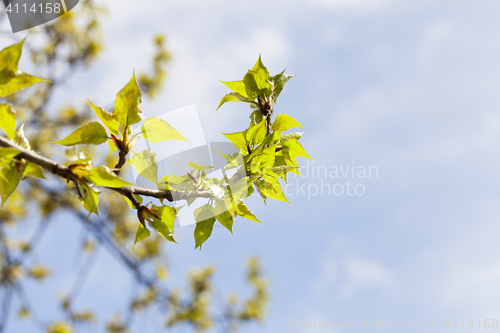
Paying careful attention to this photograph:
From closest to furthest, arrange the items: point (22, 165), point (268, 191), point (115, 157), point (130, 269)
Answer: point (22, 165)
point (268, 191)
point (130, 269)
point (115, 157)

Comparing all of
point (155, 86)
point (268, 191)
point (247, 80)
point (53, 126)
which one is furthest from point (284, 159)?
point (155, 86)

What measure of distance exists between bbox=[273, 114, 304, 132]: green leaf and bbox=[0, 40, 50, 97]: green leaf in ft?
1.80

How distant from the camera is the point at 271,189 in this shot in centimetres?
81

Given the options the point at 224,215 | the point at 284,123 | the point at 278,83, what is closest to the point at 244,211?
the point at 224,215

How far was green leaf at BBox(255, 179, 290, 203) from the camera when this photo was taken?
80 cm

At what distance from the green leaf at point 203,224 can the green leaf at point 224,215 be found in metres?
0.02

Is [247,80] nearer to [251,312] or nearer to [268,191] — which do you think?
[268,191]

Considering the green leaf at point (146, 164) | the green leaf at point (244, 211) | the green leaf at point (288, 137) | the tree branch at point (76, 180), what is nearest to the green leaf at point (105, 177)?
the tree branch at point (76, 180)

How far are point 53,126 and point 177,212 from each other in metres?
2.96

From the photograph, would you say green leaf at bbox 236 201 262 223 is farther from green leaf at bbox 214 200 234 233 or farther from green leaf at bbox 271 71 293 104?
green leaf at bbox 271 71 293 104

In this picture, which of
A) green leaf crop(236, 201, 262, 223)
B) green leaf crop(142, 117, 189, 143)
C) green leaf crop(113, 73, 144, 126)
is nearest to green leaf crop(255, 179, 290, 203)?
green leaf crop(236, 201, 262, 223)

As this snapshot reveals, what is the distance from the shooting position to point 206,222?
73cm

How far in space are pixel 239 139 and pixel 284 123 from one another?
144 millimetres

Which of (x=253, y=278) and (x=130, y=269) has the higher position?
(x=253, y=278)
